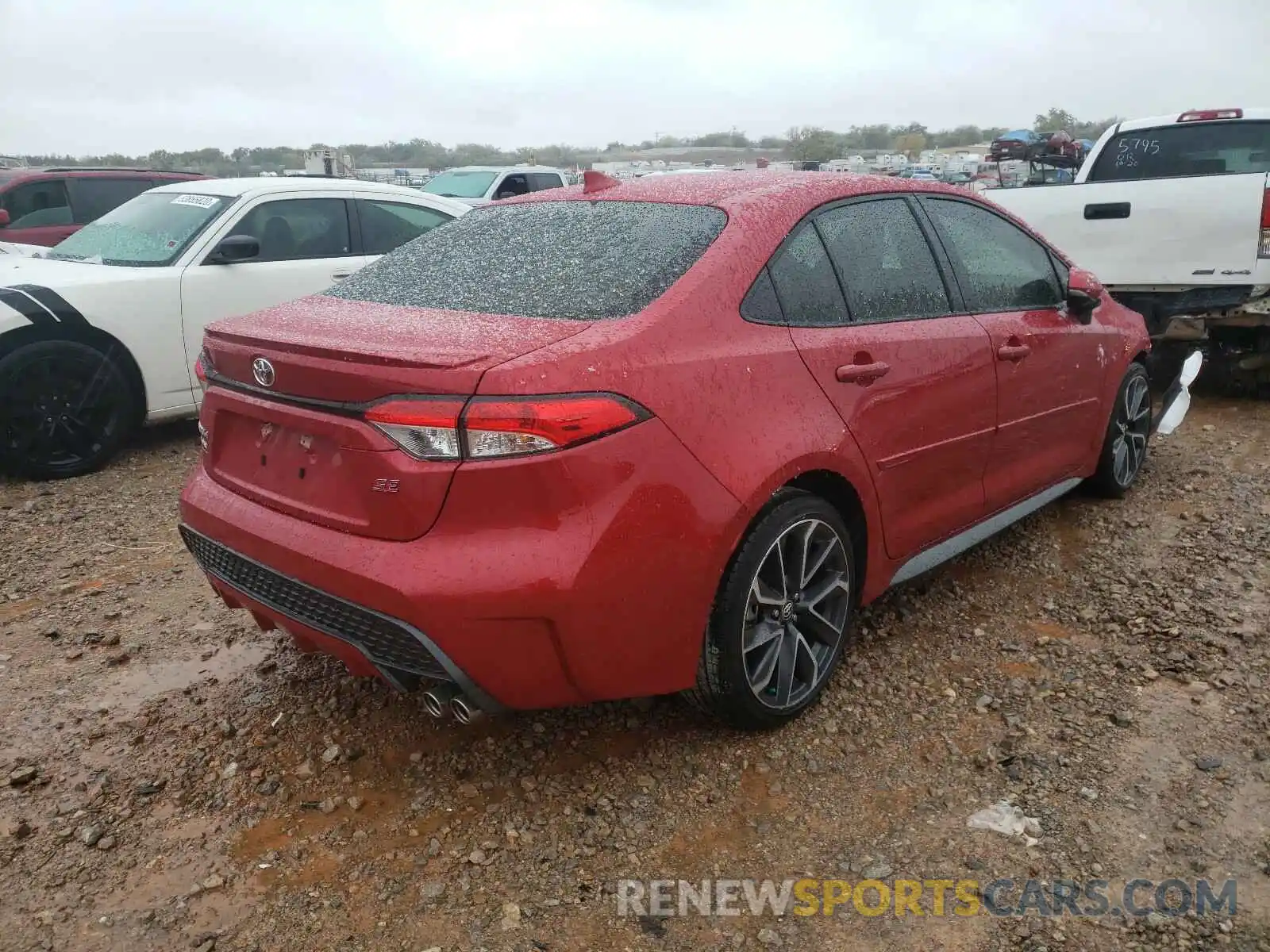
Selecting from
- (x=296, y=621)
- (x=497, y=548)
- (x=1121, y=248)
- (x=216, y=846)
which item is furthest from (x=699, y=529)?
(x=1121, y=248)

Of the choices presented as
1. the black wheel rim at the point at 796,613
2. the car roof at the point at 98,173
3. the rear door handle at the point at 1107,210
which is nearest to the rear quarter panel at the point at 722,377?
the black wheel rim at the point at 796,613

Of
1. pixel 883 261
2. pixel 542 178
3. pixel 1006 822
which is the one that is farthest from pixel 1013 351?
pixel 542 178

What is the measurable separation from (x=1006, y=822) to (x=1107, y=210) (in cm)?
509

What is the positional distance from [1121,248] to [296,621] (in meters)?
5.84

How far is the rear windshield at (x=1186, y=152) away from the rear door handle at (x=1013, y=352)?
4.20 meters

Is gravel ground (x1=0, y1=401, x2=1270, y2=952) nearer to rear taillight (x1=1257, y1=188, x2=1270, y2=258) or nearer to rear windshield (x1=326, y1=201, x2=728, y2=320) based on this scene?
rear windshield (x1=326, y1=201, x2=728, y2=320)

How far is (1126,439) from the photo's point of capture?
4719 mm

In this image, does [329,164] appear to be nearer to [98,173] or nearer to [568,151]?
[98,173]

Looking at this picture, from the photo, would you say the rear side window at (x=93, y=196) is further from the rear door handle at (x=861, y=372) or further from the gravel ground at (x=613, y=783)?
the rear door handle at (x=861, y=372)

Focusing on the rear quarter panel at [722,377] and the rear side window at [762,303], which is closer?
the rear quarter panel at [722,377]

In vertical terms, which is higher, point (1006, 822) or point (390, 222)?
point (390, 222)

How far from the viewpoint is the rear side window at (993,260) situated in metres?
3.53

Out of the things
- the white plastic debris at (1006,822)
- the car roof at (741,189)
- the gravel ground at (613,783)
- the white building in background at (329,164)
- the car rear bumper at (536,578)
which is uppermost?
the white building in background at (329,164)

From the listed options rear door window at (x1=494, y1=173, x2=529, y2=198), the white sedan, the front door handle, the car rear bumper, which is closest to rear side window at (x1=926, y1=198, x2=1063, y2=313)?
the front door handle
